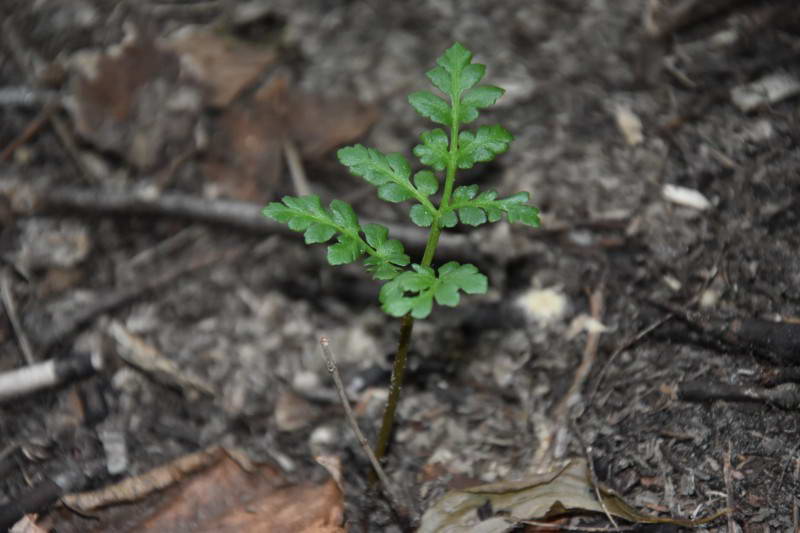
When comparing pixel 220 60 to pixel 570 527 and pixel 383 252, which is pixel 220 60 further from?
pixel 570 527

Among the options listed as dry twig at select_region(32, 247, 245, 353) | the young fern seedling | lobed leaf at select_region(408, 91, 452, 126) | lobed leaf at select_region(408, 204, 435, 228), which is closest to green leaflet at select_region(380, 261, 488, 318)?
the young fern seedling

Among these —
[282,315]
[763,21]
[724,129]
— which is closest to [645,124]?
[724,129]

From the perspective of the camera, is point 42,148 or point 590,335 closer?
point 590,335

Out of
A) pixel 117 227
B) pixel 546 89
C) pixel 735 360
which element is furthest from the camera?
pixel 546 89

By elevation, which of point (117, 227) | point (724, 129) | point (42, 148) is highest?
point (42, 148)

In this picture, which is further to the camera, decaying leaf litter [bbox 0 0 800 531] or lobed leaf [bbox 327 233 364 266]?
decaying leaf litter [bbox 0 0 800 531]

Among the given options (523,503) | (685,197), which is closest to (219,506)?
(523,503)

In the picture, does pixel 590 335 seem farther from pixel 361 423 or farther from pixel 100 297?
pixel 100 297

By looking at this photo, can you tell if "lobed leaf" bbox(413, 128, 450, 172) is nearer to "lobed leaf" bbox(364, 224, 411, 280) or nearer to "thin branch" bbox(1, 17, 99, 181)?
"lobed leaf" bbox(364, 224, 411, 280)
